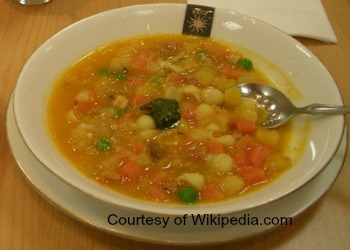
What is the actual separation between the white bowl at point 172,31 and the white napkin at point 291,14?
420 millimetres

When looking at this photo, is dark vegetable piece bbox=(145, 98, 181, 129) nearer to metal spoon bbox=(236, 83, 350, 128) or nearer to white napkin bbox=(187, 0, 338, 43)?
metal spoon bbox=(236, 83, 350, 128)

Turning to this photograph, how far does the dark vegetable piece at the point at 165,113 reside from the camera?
5.72 feet

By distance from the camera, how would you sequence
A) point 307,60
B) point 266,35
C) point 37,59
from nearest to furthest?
1. point 37,59
2. point 307,60
3. point 266,35

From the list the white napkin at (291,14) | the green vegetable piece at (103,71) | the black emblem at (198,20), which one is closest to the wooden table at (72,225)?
the green vegetable piece at (103,71)

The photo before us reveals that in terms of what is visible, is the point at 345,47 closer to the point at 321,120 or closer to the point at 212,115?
the point at 321,120

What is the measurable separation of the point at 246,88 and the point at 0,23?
56.9 inches

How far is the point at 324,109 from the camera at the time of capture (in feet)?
5.46

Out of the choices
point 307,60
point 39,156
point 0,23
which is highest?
point 307,60

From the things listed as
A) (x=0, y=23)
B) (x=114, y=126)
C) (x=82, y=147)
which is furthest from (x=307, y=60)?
(x=0, y=23)

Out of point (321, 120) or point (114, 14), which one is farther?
point (114, 14)

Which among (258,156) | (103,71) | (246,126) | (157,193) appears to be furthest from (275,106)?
(103,71)

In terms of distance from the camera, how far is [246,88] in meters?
1.96

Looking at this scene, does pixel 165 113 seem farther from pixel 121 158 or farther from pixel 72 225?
pixel 72 225

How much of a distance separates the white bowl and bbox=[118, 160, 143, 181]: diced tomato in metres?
0.14
